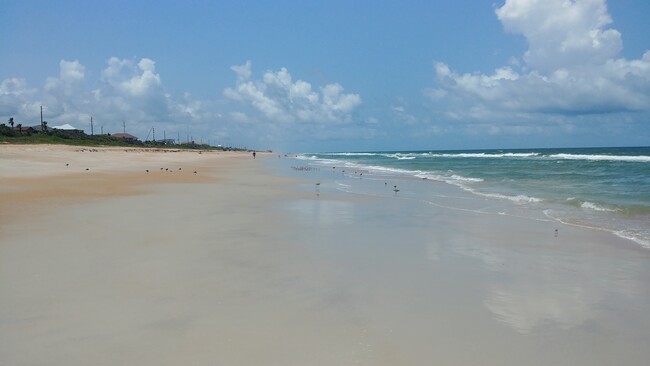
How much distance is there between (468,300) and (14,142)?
200ft

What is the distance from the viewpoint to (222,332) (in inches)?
168

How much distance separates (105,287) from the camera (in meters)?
5.52

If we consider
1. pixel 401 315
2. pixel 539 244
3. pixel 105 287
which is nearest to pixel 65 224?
pixel 105 287

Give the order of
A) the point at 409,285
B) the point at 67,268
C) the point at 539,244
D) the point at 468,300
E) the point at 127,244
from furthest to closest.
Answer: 1. the point at 539,244
2. the point at 127,244
3. the point at 67,268
4. the point at 409,285
5. the point at 468,300

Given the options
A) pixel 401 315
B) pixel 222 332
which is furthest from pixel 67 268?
pixel 401 315

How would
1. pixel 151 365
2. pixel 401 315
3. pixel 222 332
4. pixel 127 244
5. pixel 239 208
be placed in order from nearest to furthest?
pixel 151 365
pixel 222 332
pixel 401 315
pixel 127 244
pixel 239 208

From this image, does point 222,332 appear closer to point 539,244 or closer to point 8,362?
point 8,362

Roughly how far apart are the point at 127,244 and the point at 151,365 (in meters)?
4.74

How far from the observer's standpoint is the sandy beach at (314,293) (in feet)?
13.0

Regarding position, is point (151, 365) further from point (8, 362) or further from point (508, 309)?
point (508, 309)

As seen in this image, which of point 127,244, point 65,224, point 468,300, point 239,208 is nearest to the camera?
point 468,300

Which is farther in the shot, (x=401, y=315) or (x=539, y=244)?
(x=539, y=244)

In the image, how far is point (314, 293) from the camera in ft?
17.9

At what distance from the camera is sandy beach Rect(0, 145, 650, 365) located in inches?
156
